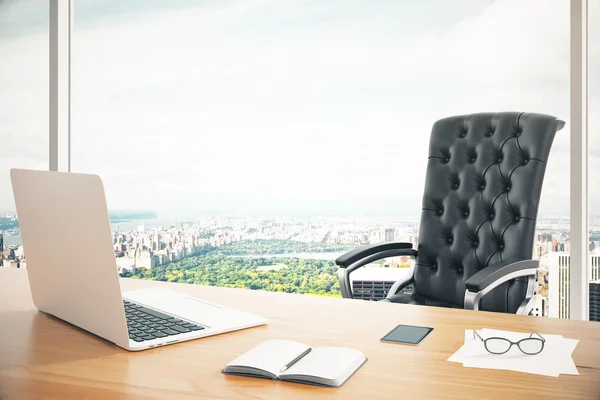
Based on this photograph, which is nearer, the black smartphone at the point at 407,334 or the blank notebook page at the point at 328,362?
the blank notebook page at the point at 328,362

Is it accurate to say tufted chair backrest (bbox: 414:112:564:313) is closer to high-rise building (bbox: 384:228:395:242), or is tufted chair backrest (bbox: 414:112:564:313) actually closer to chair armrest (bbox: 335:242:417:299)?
chair armrest (bbox: 335:242:417:299)

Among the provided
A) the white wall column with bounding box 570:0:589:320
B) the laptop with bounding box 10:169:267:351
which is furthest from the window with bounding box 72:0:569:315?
the laptop with bounding box 10:169:267:351

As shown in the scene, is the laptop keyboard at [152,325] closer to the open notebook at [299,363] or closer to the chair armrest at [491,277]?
the open notebook at [299,363]

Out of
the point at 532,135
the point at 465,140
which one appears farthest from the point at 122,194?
the point at 532,135

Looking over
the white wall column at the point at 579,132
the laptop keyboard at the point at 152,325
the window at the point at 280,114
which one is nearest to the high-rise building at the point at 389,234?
the window at the point at 280,114

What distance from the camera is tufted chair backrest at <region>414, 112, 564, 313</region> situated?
2096mm

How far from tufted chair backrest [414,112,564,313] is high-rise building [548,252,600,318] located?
2.19 ft

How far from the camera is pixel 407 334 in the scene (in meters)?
1.14

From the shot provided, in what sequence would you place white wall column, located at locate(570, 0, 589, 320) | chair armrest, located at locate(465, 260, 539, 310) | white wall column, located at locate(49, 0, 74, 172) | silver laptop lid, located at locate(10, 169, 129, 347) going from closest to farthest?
silver laptop lid, located at locate(10, 169, 129, 347) → chair armrest, located at locate(465, 260, 539, 310) → white wall column, located at locate(570, 0, 589, 320) → white wall column, located at locate(49, 0, 74, 172)

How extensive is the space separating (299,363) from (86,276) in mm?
430

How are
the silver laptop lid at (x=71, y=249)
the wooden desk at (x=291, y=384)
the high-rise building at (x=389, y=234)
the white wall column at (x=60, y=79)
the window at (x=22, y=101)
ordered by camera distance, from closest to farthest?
the wooden desk at (x=291, y=384) < the silver laptop lid at (x=71, y=249) < the high-rise building at (x=389, y=234) < the white wall column at (x=60, y=79) < the window at (x=22, y=101)

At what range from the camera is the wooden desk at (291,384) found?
845 mm

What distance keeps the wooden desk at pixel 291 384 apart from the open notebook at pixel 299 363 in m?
0.02

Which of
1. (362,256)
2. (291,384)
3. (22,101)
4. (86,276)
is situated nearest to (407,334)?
(291,384)
